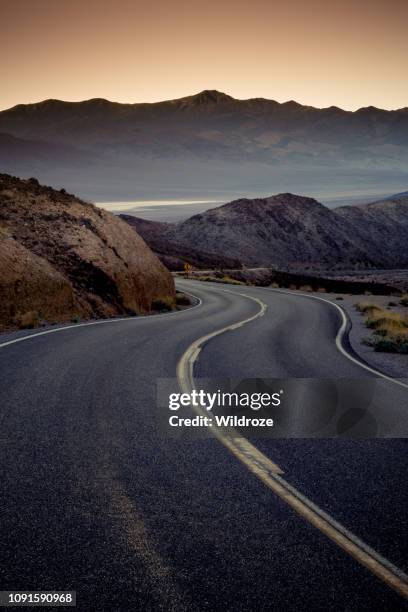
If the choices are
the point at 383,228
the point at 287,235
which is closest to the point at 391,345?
the point at 287,235

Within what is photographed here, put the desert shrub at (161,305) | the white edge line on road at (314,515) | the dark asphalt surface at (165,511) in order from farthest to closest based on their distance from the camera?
the desert shrub at (161,305)
the white edge line on road at (314,515)
the dark asphalt surface at (165,511)

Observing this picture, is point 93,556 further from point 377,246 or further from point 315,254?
point 377,246

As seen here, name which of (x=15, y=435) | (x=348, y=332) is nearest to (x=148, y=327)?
(x=348, y=332)

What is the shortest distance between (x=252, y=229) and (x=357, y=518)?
117 m

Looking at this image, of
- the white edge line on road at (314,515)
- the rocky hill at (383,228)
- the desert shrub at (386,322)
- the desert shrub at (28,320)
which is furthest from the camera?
the rocky hill at (383,228)

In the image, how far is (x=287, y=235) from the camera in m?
120

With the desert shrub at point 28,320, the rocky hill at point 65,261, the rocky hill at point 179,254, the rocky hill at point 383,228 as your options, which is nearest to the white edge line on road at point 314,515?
the desert shrub at point 28,320

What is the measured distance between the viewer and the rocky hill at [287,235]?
369 ft

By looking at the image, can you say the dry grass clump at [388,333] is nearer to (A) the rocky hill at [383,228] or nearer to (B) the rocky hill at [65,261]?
(B) the rocky hill at [65,261]

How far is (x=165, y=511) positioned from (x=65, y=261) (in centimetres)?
1923

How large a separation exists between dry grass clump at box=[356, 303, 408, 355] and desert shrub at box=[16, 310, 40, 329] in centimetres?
1041

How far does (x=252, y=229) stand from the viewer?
11944cm

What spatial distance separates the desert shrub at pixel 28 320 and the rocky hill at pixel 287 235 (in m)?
84.2

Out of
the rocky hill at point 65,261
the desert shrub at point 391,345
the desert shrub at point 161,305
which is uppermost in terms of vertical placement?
the rocky hill at point 65,261
